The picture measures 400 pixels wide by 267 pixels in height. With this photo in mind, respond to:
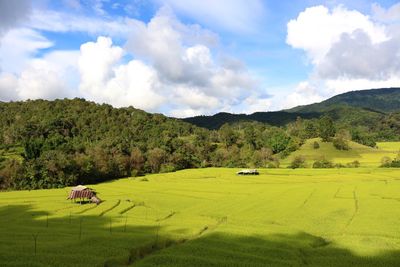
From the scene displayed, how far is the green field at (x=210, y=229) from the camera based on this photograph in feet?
99.8

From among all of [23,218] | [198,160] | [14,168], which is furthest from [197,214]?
[198,160]

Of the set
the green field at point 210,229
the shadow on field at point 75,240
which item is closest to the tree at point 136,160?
the green field at point 210,229

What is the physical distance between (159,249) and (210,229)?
34.5 ft

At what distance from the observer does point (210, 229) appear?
43.9m

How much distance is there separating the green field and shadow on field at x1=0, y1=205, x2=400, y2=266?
8 centimetres

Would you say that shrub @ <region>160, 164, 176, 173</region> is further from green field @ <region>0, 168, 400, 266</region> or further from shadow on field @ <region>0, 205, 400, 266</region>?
shadow on field @ <region>0, 205, 400, 266</region>

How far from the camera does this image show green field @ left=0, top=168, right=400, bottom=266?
3042cm

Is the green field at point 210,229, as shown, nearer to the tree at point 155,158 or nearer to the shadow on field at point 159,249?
the shadow on field at point 159,249

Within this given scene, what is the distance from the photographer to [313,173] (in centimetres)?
12156

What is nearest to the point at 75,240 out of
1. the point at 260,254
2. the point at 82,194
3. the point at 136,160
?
the point at 260,254

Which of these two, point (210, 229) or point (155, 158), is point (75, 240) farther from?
point (155, 158)

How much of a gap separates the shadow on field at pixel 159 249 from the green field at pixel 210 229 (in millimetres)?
76

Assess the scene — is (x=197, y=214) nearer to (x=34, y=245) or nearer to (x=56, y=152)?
(x=34, y=245)

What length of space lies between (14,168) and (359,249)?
9607cm
